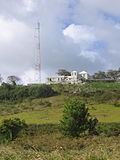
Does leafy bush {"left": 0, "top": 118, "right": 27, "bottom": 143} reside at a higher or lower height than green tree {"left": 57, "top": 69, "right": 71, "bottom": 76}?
lower

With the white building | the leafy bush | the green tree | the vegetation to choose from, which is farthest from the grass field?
the green tree

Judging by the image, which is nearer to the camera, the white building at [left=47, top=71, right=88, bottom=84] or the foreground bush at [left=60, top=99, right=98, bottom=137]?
the foreground bush at [left=60, top=99, right=98, bottom=137]

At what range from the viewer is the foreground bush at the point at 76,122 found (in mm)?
51719

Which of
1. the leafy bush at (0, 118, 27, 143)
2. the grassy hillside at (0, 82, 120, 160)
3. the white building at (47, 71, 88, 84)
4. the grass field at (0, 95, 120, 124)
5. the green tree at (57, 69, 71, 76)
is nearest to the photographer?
the leafy bush at (0, 118, 27, 143)

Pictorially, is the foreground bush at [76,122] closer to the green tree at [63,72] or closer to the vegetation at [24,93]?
the vegetation at [24,93]

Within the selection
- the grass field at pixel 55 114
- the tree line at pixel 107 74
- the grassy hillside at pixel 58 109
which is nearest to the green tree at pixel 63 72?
the tree line at pixel 107 74

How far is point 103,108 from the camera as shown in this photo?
8300cm

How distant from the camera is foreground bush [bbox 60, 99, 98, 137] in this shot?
51.7 meters

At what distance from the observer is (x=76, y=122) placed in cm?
5250

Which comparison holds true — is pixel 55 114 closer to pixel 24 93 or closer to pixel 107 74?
pixel 24 93

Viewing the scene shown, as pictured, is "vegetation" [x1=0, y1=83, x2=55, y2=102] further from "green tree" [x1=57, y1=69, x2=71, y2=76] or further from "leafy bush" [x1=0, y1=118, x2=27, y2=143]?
"leafy bush" [x1=0, y1=118, x2=27, y2=143]

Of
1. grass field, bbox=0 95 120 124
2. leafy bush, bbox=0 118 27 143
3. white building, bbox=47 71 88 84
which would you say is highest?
white building, bbox=47 71 88 84

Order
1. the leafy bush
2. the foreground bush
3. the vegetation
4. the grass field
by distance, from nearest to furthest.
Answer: the leafy bush → the foreground bush → the grass field → the vegetation

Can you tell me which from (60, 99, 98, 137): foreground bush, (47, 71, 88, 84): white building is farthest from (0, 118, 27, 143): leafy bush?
(47, 71, 88, 84): white building
